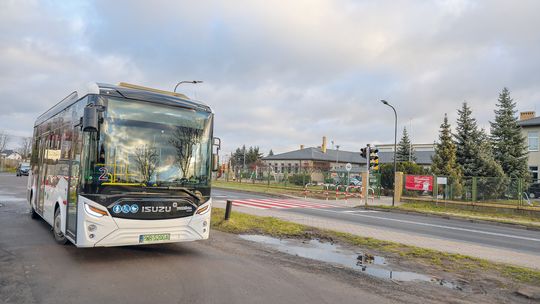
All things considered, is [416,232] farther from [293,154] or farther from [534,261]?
[293,154]

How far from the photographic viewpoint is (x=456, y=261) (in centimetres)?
856

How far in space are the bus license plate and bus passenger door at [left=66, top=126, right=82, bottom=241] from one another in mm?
1116

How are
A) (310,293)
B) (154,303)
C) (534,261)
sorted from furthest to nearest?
1. (534,261)
2. (310,293)
3. (154,303)

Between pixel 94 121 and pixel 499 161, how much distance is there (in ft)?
134

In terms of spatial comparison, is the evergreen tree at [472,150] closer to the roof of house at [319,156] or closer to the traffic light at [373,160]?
the traffic light at [373,160]

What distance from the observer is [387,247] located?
9828 millimetres

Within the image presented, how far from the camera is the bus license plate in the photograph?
23.0 ft

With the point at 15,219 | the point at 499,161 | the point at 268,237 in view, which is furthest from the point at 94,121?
the point at 499,161

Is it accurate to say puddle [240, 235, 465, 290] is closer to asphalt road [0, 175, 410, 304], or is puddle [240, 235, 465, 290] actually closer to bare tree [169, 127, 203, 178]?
asphalt road [0, 175, 410, 304]

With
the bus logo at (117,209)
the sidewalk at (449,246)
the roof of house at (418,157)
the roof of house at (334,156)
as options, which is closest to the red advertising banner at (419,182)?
the sidewalk at (449,246)

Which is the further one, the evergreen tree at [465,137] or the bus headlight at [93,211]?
the evergreen tree at [465,137]

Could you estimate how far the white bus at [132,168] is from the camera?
6.77 meters

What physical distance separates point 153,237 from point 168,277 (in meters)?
1.05

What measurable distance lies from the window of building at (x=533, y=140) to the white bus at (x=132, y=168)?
157 feet
